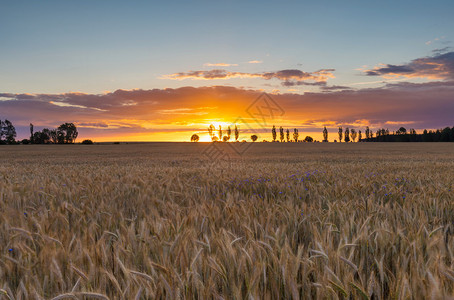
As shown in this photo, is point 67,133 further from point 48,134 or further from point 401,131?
point 401,131

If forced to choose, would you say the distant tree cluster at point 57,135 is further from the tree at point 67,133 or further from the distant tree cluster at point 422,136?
the distant tree cluster at point 422,136

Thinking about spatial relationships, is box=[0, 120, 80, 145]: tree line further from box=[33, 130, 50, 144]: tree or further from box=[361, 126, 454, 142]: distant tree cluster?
box=[361, 126, 454, 142]: distant tree cluster

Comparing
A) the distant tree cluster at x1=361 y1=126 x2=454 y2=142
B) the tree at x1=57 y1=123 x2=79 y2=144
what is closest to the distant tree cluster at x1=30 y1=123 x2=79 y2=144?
the tree at x1=57 y1=123 x2=79 y2=144

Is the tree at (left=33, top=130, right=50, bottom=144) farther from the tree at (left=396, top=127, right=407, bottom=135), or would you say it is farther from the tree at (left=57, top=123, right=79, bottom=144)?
the tree at (left=396, top=127, right=407, bottom=135)

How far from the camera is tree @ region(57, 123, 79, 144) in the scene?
125 meters

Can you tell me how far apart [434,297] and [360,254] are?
0.95 metres

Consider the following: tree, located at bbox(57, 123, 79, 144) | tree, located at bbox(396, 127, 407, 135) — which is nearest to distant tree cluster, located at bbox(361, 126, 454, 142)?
tree, located at bbox(396, 127, 407, 135)

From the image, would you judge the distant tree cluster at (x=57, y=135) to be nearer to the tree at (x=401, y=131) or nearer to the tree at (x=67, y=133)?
the tree at (x=67, y=133)

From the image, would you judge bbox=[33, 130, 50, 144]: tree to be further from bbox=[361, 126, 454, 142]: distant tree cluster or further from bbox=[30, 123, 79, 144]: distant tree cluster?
bbox=[361, 126, 454, 142]: distant tree cluster

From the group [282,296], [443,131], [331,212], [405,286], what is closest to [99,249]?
[282,296]

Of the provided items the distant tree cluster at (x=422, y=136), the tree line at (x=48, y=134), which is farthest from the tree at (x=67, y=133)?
the distant tree cluster at (x=422, y=136)

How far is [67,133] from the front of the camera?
128 meters

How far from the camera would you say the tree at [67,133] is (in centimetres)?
12520

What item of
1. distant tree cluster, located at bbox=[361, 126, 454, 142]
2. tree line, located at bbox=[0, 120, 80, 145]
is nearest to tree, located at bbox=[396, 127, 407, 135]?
distant tree cluster, located at bbox=[361, 126, 454, 142]
